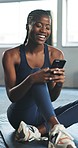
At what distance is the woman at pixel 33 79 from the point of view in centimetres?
149

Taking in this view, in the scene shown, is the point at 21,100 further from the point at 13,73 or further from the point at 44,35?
the point at 44,35

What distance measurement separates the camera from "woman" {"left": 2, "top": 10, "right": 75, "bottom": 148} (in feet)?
4.90

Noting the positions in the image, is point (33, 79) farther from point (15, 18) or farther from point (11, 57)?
point (15, 18)

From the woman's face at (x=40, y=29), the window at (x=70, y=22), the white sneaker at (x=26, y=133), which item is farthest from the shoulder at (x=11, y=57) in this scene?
the window at (x=70, y=22)

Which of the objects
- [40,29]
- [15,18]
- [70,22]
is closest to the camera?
[40,29]

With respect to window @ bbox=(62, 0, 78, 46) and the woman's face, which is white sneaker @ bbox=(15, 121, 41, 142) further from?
window @ bbox=(62, 0, 78, 46)

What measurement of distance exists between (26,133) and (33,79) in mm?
396

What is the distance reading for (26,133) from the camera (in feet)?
5.54

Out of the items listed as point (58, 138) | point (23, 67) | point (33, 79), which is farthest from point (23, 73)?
point (58, 138)

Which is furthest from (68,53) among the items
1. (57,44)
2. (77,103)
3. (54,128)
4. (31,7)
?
(54,128)

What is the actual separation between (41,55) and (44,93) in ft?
1.09

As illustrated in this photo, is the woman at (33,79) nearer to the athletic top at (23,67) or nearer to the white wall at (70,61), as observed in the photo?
the athletic top at (23,67)

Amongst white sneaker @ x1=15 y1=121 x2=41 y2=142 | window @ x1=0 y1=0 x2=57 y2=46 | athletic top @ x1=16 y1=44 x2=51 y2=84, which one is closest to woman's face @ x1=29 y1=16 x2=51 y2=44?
athletic top @ x1=16 y1=44 x2=51 y2=84

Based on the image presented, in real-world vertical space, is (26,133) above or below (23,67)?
below
